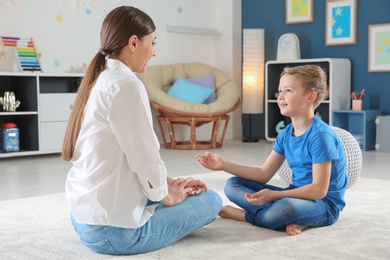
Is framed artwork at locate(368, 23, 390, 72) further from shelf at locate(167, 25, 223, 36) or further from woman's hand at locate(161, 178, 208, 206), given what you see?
woman's hand at locate(161, 178, 208, 206)

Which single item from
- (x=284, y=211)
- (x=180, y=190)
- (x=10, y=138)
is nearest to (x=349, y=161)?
(x=284, y=211)

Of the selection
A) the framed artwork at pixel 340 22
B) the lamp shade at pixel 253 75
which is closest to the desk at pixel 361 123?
the framed artwork at pixel 340 22

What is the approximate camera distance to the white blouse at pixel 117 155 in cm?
179

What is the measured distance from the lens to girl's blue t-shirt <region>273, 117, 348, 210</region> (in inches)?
88.0

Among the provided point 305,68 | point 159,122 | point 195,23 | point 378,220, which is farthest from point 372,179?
point 195,23

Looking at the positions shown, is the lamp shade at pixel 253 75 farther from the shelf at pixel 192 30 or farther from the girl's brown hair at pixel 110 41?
the girl's brown hair at pixel 110 41

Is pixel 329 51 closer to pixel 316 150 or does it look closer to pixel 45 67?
pixel 45 67

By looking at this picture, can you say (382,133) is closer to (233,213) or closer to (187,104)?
(187,104)

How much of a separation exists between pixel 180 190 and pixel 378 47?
404 cm

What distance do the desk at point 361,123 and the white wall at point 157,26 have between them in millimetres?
1347

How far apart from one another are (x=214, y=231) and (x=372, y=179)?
5.50ft

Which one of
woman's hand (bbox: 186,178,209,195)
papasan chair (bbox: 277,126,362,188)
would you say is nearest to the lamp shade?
papasan chair (bbox: 277,126,362,188)

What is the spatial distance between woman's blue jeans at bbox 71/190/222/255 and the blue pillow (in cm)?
372

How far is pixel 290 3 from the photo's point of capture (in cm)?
627
